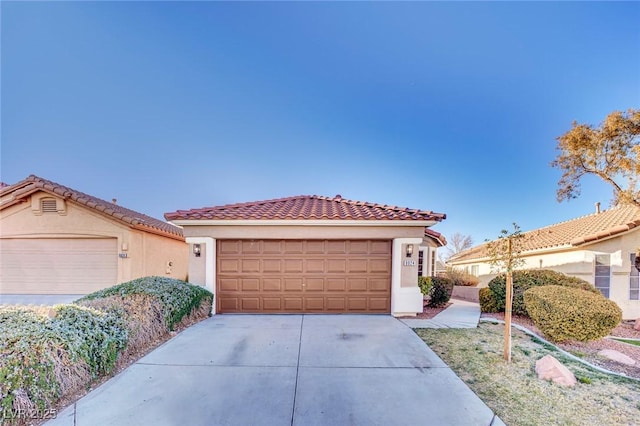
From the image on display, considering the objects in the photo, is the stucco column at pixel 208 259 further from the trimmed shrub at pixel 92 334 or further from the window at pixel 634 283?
the window at pixel 634 283

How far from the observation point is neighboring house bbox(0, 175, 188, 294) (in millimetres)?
10453

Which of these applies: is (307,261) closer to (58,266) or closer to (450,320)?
(450,320)

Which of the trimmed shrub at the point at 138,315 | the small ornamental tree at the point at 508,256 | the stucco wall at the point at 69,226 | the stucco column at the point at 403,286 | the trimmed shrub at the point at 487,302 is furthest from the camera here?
the stucco wall at the point at 69,226

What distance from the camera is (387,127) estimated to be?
1322 cm

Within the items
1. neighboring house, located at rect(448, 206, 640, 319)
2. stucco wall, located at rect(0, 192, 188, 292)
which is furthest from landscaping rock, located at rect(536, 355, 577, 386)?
stucco wall, located at rect(0, 192, 188, 292)

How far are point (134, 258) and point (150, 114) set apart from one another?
6.31 m

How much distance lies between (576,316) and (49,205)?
1684 centimetres

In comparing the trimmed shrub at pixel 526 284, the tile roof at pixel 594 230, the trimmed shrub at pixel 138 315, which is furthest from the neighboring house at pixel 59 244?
the tile roof at pixel 594 230

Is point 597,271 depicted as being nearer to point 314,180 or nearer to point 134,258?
point 314,180

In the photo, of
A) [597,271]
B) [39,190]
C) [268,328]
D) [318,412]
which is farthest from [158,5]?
[597,271]

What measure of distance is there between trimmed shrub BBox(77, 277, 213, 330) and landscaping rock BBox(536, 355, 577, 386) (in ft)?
24.8

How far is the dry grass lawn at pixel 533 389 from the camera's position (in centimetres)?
357

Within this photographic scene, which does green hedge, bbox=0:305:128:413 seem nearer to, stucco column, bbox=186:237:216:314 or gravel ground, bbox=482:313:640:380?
stucco column, bbox=186:237:216:314

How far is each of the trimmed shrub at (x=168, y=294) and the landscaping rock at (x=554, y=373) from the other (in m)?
7.57
